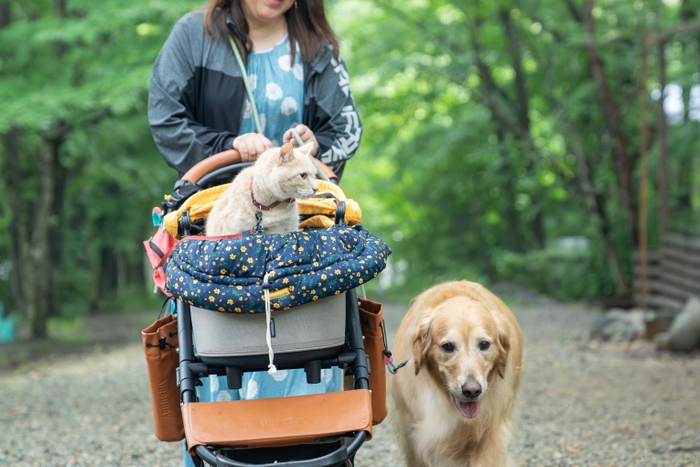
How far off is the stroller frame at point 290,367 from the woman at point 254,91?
0.47m

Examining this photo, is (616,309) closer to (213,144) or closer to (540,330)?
(540,330)

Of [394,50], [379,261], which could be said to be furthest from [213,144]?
[394,50]

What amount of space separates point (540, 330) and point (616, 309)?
159 centimetres

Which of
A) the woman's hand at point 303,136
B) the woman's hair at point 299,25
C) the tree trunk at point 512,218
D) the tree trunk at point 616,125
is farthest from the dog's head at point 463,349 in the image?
the tree trunk at point 512,218

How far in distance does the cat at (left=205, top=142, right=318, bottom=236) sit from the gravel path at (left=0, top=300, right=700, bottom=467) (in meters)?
2.54

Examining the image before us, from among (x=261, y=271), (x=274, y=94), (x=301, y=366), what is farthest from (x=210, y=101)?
(x=301, y=366)

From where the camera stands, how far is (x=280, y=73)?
358cm

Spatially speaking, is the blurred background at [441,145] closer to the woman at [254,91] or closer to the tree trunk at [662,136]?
the tree trunk at [662,136]

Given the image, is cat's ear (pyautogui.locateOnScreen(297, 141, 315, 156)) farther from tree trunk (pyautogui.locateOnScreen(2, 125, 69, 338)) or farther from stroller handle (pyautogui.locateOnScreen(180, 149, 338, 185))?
tree trunk (pyautogui.locateOnScreen(2, 125, 69, 338))

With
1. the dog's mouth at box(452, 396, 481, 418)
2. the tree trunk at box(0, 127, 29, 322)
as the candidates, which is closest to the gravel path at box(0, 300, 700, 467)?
the dog's mouth at box(452, 396, 481, 418)

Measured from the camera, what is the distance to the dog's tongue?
10.9ft

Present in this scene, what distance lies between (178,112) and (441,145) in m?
15.6

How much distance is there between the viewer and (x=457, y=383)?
3268 mm

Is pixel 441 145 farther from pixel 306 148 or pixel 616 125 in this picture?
pixel 306 148
